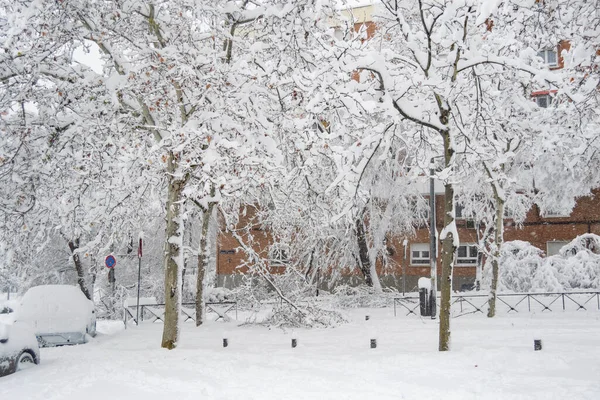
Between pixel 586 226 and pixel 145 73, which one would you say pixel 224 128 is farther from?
pixel 586 226

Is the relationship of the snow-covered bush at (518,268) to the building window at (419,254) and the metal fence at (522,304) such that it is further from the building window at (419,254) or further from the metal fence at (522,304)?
the building window at (419,254)

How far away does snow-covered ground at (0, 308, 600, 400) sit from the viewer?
7395 millimetres

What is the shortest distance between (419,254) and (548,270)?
10971 millimetres

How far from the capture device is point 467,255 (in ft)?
104

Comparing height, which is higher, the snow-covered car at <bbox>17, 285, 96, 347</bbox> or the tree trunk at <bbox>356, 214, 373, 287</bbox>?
the tree trunk at <bbox>356, 214, 373, 287</bbox>

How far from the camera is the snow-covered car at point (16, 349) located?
919 cm

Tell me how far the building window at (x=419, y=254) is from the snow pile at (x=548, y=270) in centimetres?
841

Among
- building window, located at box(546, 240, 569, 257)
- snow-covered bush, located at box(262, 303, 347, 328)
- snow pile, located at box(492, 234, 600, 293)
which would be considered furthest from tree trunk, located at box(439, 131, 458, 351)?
building window, located at box(546, 240, 569, 257)

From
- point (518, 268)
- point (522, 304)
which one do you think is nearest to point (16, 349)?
point (522, 304)

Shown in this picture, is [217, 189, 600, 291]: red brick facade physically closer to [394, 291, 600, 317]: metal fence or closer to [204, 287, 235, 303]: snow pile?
[204, 287, 235, 303]: snow pile

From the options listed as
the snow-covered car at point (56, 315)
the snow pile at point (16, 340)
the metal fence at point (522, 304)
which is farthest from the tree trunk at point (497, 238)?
the snow pile at point (16, 340)

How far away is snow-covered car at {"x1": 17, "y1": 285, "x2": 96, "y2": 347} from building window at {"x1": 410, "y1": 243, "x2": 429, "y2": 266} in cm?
2194

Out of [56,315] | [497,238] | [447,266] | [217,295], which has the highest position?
[497,238]

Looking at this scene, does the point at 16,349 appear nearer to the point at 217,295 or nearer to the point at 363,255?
the point at 217,295
